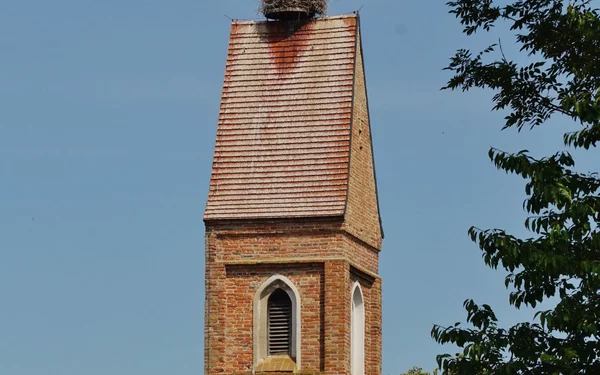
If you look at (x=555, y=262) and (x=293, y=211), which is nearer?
(x=555, y=262)

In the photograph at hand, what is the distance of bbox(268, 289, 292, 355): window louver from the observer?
30.3 metres

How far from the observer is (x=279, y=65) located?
32.1 metres

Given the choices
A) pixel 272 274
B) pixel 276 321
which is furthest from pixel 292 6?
pixel 276 321

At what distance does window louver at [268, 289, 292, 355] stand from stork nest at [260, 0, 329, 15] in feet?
18.6

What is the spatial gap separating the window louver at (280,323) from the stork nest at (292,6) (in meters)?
5.67

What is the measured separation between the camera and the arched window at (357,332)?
31250 mm

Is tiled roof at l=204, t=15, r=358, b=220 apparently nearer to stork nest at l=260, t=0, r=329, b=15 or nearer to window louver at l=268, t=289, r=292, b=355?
stork nest at l=260, t=0, r=329, b=15

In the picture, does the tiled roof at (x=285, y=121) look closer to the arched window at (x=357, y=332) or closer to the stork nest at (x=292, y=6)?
the stork nest at (x=292, y=6)

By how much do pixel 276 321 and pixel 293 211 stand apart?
2087 mm

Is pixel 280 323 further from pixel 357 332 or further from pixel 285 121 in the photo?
pixel 285 121

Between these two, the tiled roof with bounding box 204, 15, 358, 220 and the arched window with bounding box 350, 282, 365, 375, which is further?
the arched window with bounding box 350, 282, 365, 375

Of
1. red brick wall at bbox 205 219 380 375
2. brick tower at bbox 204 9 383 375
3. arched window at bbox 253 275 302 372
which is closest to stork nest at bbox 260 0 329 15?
brick tower at bbox 204 9 383 375

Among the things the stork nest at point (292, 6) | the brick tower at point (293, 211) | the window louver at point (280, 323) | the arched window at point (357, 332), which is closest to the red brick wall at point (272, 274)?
the brick tower at point (293, 211)

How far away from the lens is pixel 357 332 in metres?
31.6
